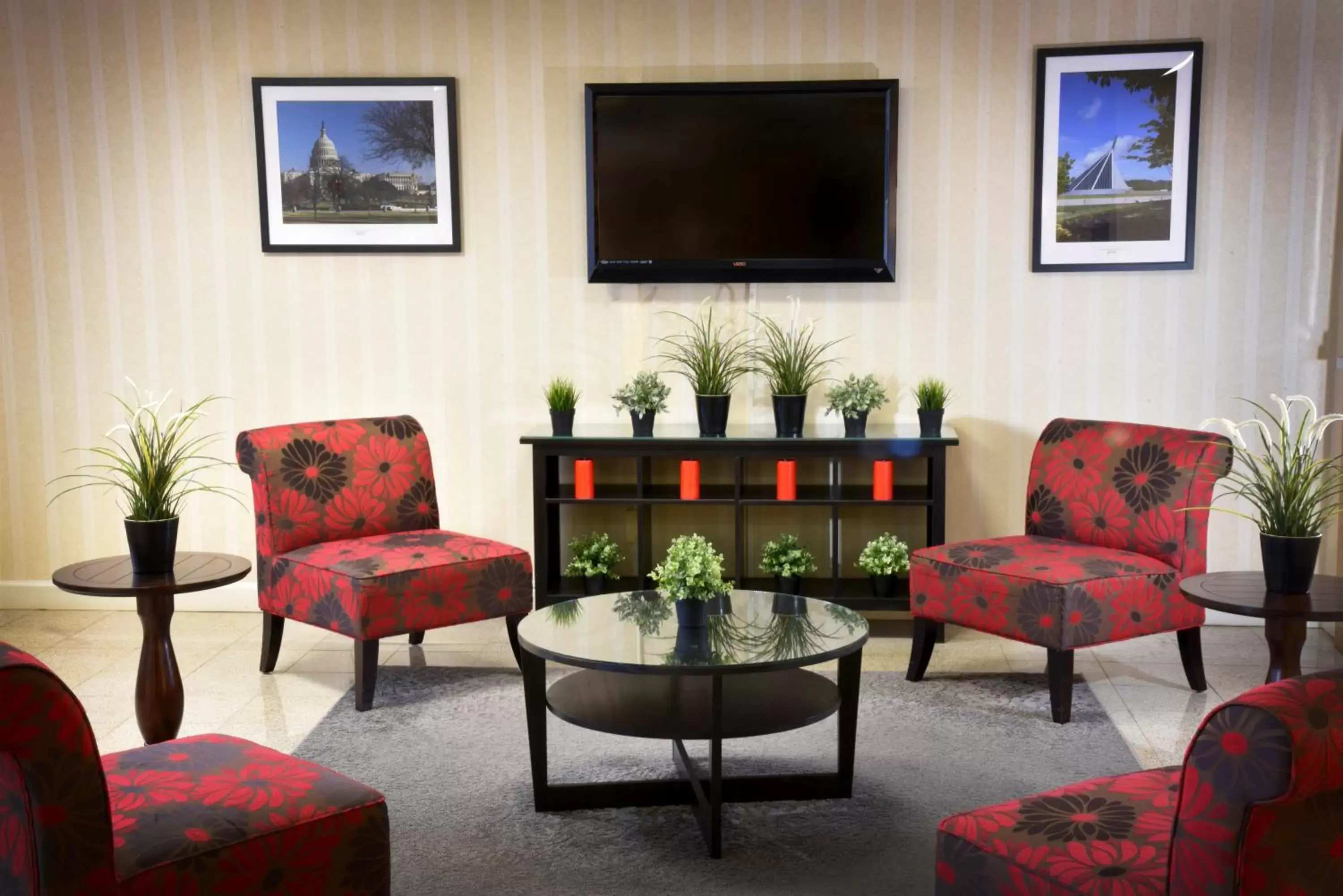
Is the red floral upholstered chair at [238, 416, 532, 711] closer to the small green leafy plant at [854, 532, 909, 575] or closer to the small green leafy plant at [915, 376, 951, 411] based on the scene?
the small green leafy plant at [854, 532, 909, 575]

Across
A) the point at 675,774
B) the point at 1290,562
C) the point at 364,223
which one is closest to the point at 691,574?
the point at 675,774

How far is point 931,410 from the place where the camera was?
481 cm

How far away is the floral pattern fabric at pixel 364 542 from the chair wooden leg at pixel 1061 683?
1.72m

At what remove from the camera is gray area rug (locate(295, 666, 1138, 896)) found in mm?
2865

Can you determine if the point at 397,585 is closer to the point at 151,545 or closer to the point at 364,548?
the point at 364,548

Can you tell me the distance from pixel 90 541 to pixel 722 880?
3686mm

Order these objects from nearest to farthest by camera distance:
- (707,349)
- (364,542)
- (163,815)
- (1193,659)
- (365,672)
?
(163,815) → (365,672) → (1193,659) → (364,542) → (707,349)

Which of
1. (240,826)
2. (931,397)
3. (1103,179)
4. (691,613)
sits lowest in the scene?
(240,826)

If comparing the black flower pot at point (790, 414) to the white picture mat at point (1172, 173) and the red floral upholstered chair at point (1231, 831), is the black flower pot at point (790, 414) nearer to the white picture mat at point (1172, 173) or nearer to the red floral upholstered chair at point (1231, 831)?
the white picture mat at point (1172, 173)

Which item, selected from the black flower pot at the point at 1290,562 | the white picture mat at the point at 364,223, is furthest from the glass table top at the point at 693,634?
the white picture mat at the point at 364,223

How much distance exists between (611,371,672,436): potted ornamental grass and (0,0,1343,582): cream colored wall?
314mm

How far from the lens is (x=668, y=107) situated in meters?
5.02

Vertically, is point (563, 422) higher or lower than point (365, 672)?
higher

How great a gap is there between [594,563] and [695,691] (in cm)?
165
